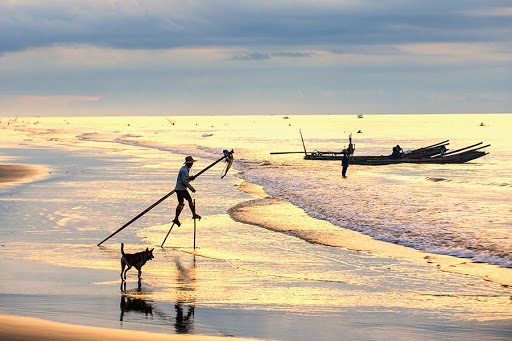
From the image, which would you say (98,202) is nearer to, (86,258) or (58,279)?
(86,258)

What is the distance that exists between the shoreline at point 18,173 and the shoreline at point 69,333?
73.7 feet

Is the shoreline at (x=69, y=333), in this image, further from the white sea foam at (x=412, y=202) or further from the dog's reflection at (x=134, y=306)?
the white sea foam at (x=412, y=202)

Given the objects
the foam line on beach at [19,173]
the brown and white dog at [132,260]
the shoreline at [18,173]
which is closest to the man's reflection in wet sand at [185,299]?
the brown and white dog at [132,260]

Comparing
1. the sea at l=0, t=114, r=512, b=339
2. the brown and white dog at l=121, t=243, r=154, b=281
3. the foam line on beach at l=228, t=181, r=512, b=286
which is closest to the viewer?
the sea at l=0, t=114, r=512, b=339

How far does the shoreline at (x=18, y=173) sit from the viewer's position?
1191 inches

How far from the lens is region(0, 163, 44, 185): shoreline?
30.2 metres

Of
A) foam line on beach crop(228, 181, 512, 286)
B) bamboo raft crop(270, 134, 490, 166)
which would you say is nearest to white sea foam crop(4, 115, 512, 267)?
foam line on beach crop(228, 181, 512, 286)

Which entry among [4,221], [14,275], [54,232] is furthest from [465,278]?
[4,221]

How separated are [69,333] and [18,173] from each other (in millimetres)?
28255

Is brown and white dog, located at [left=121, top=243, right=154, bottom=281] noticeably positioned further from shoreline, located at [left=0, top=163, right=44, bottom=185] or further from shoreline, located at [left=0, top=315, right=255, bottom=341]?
shoreline, located at [left=0, top=163, right=44, bottom=185]

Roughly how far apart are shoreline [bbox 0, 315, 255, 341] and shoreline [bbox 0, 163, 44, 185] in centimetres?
2245

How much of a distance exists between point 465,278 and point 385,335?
438 cm

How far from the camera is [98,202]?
22.1 metres

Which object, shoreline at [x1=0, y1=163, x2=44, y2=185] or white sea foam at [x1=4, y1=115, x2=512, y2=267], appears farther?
shoreline at [x1=0, y1=163, x2=44, y2=185]
